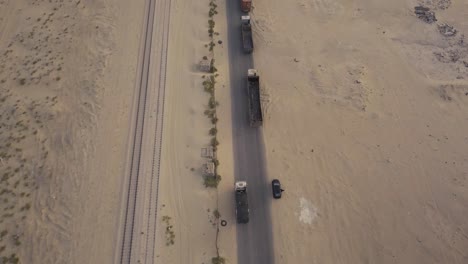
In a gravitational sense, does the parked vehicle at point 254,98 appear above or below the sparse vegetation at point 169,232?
above

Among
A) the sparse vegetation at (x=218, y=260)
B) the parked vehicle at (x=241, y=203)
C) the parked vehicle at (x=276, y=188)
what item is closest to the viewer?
the sparse vegetation at (x=218, y=260)

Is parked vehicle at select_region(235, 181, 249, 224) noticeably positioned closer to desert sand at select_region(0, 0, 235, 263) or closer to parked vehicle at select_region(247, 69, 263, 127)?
desert sand at select_region(0, 0, 235, 263)

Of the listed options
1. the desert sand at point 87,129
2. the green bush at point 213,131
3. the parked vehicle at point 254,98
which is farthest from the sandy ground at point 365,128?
the desert sand at point 87,129

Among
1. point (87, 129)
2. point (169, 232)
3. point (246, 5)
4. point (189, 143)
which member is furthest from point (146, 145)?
point (246, 5)

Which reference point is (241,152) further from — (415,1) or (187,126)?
(415,1)

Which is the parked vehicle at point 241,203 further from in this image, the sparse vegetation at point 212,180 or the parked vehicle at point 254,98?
the parked vehicle at point 254,98
